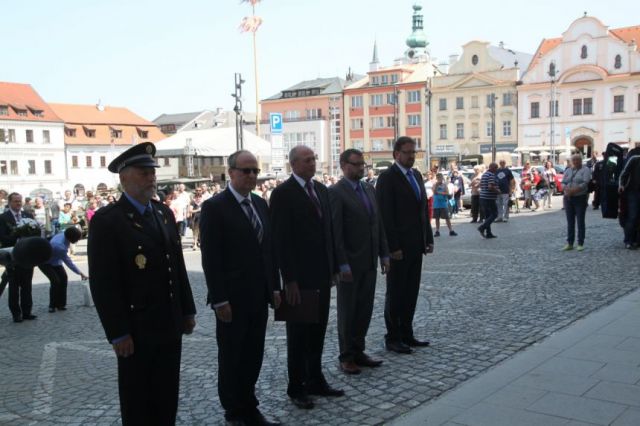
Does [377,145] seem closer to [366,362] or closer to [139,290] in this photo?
[366,362]

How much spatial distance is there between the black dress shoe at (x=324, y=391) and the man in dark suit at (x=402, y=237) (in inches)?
51.2

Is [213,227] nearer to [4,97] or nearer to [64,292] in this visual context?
[64,292]

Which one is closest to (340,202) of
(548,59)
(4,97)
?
(548,59)

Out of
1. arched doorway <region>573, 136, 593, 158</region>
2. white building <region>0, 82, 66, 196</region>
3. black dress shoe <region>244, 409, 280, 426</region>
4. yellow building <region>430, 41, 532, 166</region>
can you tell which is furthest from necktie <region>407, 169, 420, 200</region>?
white building <region>0, 82, 66, 196</region>

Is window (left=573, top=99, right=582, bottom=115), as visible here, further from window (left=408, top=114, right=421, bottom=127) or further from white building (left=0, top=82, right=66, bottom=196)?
white building (left=0, top=82, right=66, bottom=196)

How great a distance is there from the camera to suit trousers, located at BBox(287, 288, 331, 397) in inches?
197

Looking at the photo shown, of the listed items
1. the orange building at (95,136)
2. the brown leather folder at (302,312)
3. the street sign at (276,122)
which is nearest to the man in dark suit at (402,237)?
the brown leather folder at (302,312)

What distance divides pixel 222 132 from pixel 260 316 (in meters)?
25.0

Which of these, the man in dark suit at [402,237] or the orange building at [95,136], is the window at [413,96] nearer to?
the orange building at [95,136]

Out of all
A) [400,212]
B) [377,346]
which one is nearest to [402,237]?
[400,212]

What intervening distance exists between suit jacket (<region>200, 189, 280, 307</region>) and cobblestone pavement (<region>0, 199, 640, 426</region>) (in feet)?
3.49

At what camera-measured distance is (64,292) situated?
9.63 meters

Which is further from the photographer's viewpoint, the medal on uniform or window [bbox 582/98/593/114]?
window [bbox 582/98/593/114]

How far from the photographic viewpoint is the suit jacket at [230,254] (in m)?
4.34
